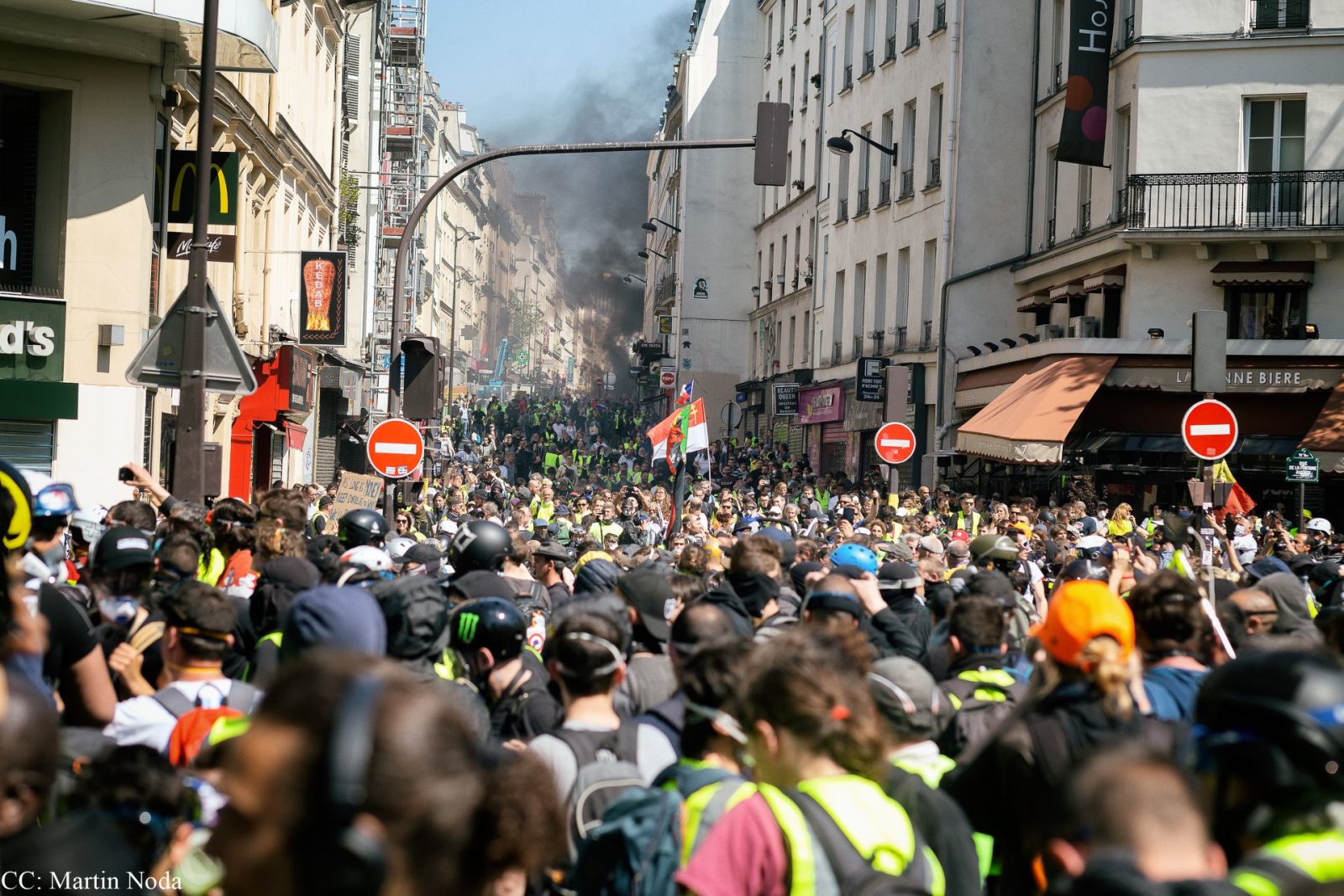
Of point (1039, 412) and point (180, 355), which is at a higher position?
point (1039, 412)

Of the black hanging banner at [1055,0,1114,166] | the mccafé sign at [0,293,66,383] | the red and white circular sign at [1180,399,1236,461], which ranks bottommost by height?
the red and white circular sign at [1180,399,1236,461]

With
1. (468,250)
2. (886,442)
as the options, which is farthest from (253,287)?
(468,250)

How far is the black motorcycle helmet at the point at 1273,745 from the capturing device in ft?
8.71

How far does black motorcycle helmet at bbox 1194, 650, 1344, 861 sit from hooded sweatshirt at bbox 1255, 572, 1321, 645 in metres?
4.87

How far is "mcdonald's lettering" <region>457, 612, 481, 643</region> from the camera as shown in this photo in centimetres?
561

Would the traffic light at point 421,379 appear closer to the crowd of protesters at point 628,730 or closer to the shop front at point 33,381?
the shop front at point 33,381

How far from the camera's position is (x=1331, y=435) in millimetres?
23891

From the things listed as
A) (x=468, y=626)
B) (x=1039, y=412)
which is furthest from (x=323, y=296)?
(x=468, y=626)

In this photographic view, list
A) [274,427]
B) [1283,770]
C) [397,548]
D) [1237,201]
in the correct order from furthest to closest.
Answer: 1. [274,427]
2. [1237,201]
3. [397,548]
4. [1283,770]

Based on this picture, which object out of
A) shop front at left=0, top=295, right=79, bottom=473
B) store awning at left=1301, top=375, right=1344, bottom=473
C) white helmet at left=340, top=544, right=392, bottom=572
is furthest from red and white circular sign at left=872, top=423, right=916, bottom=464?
white helmet at left=340, top=544, right=392, bottom=572

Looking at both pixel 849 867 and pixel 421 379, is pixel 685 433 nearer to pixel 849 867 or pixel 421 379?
pixel 421 379

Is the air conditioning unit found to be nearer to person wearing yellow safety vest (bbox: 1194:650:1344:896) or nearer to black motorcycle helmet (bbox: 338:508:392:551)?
black motorcycle helmet (bbox: 338:508:392:551)

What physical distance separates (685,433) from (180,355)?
43.2ft

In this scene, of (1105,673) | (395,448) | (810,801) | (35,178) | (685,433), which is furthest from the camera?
(685,433)
